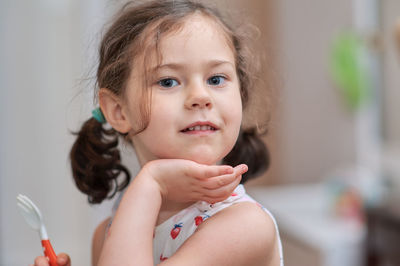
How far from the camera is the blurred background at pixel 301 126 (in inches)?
72.6

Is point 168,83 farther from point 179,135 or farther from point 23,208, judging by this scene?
point 23,208

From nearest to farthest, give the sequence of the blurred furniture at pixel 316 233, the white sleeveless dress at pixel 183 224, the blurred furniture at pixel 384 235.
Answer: the white sleeveless dress at pixel 183 224 → the blurred furniture at pixel 384 235 → the blurred furniture at pixel 316 233

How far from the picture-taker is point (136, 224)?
0.61 metres

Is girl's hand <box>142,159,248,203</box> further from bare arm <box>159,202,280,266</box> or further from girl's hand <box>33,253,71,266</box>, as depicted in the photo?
girl's hand <box>33,253,71,266</box>

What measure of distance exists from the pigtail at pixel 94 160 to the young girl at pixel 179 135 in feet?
0.39

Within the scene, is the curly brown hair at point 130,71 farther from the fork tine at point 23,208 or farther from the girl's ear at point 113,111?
the fork tine at point 23,208

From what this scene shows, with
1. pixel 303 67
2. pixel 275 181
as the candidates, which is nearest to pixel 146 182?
pixel 303 67

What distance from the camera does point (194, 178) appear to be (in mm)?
628

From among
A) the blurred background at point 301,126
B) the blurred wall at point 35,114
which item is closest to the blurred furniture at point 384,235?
the blurred background at point 301,126

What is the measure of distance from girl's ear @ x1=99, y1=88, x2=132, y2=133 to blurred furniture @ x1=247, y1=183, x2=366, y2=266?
1363mm

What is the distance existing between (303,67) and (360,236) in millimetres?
1153

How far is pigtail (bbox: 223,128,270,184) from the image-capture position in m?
0.85

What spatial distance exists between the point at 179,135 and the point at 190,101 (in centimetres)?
5

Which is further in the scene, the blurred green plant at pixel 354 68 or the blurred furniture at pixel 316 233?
the blurred green plant at pixel 354 68
